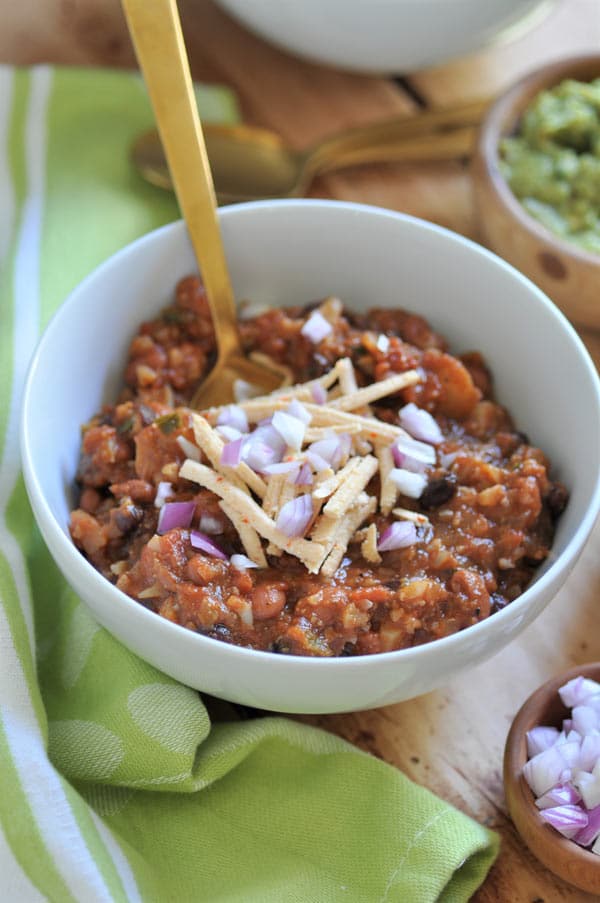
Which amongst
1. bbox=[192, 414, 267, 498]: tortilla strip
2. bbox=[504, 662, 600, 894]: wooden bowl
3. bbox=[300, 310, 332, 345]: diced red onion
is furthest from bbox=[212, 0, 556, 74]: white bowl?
bbox=[504, 662, 600, 894]: wooden bowl

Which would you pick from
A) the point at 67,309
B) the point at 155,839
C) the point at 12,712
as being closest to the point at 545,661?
the point at 155,839

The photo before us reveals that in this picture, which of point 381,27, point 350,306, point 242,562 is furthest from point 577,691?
point 381,27

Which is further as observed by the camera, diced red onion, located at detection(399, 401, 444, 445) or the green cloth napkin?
diced red onion, located at detection(399, 401, 444, 445)

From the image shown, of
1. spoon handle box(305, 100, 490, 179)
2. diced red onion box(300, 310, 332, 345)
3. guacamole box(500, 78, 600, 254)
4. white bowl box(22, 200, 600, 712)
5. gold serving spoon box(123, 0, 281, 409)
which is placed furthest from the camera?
spoon handle box(305, 100, 490, 179)

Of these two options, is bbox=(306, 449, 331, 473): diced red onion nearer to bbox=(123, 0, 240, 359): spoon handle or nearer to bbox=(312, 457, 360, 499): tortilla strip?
bbox=(312, 457, 360, 499): tortilla strip

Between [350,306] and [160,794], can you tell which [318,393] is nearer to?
[350,306]
